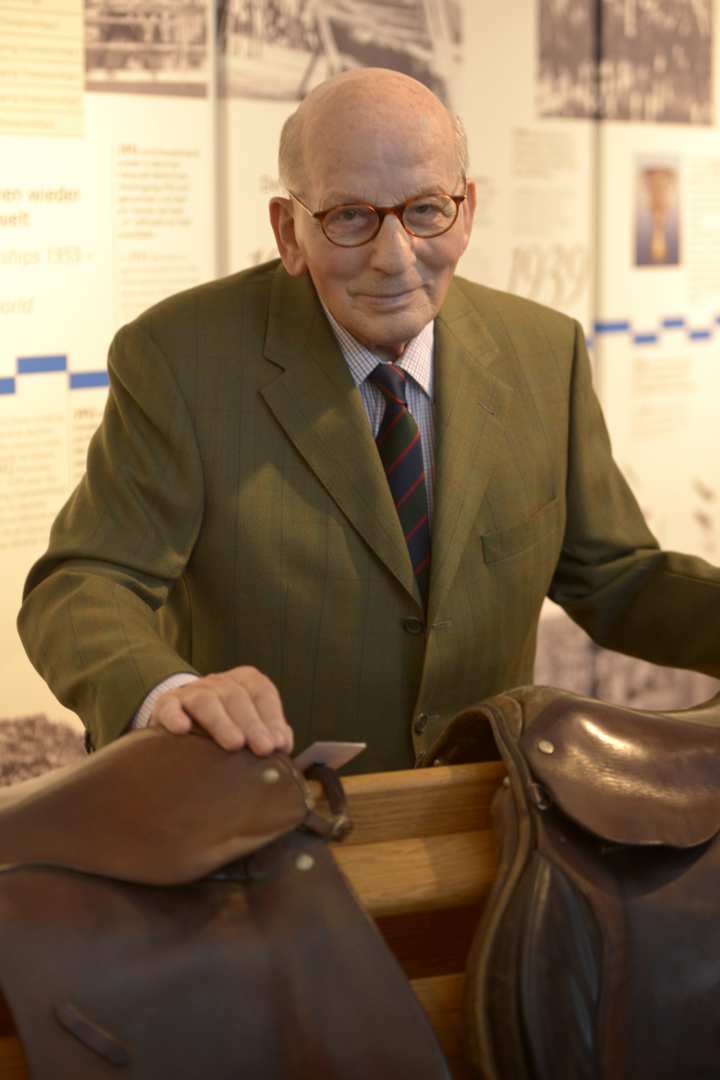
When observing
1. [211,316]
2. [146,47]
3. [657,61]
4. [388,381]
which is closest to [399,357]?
[388,381]

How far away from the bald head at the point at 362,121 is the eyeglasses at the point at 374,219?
0.06 meters

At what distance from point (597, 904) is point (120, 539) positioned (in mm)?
880

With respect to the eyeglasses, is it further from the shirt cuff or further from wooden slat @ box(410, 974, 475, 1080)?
wooden slat @ box(410, 974, 475, 1080)

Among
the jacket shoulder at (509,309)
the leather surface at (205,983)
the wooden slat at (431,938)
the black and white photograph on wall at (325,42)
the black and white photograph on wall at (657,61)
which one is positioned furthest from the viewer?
the black and white photograph on wall at (657,61)

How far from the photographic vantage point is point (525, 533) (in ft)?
6.88

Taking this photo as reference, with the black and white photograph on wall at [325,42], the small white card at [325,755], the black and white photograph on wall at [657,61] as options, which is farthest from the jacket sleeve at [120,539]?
the black and white photograph on wall at [657,61]

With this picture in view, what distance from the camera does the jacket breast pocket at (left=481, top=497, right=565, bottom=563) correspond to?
2049 millimetres

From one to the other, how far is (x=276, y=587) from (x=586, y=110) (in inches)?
111

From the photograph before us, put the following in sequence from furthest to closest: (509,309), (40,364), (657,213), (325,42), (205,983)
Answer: (657,213), (325,42), (40,364), (509,309), (205,983)

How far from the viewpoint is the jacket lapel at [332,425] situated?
6.41 ft

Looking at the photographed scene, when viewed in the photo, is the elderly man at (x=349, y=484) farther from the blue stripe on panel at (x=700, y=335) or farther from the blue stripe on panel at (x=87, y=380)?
the blue stripe on panel at (x=700, y=335)

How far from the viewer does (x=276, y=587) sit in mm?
1971

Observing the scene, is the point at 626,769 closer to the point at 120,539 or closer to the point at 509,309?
the point at 120,539

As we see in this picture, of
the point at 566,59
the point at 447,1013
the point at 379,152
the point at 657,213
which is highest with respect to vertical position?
the point at 566,59
